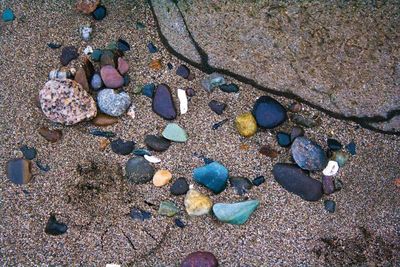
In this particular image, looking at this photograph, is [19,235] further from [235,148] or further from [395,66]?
[395,66]

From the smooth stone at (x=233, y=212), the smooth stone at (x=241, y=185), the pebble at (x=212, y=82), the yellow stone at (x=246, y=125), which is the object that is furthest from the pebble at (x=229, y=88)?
the smooth stone at (x=233, y=212)

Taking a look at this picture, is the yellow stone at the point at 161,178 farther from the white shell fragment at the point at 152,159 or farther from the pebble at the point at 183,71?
the pebble at the point at 183,71

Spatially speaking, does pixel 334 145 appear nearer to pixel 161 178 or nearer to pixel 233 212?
pixel 233 212

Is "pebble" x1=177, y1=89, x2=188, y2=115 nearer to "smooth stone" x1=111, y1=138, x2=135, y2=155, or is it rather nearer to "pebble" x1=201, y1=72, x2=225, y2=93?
"pebble" x1=201, y1=72, x2=225, y2=93

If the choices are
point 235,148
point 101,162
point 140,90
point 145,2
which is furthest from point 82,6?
point 235,148

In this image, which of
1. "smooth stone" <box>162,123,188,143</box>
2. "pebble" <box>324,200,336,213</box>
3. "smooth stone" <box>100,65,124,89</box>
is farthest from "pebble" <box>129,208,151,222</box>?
"pebble" <box>324,200,336,213</box>

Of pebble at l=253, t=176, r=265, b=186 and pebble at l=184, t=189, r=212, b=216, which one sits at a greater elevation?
pebble at l=253, t=176, r=265, b=186

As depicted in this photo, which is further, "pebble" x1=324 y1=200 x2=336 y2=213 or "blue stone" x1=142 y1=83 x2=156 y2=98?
"blue stone" x1=142 y1=83 x2=156 y2=98
